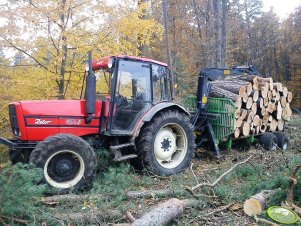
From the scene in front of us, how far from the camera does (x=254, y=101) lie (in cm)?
908

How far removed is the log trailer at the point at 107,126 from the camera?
5.41m

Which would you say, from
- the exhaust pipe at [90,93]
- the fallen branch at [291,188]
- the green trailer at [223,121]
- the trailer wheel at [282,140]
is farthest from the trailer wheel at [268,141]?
the exhaust pipe at [90,93]

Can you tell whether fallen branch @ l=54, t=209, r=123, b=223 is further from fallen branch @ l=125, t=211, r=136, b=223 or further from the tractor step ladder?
the tractor step ladder

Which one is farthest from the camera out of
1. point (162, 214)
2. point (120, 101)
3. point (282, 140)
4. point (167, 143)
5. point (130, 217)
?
point (282, 140)

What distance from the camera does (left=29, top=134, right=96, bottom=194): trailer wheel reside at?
5191 mm

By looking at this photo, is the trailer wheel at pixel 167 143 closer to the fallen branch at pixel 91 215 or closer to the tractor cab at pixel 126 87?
the tractor cab at pixel 126 87

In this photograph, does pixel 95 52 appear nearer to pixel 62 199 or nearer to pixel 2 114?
pixel 2 114

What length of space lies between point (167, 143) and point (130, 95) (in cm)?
128

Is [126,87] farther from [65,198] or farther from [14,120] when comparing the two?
[65,198]

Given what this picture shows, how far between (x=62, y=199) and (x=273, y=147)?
6380mm

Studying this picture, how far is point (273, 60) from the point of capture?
1291 inches

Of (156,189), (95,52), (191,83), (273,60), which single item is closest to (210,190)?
(156,189)

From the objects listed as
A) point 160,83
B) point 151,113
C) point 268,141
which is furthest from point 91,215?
point 268,141

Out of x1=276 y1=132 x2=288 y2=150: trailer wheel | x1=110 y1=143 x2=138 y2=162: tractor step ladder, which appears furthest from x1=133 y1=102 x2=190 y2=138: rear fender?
x1=276 y1=132 x2=288 y2=150: trailer wheel
